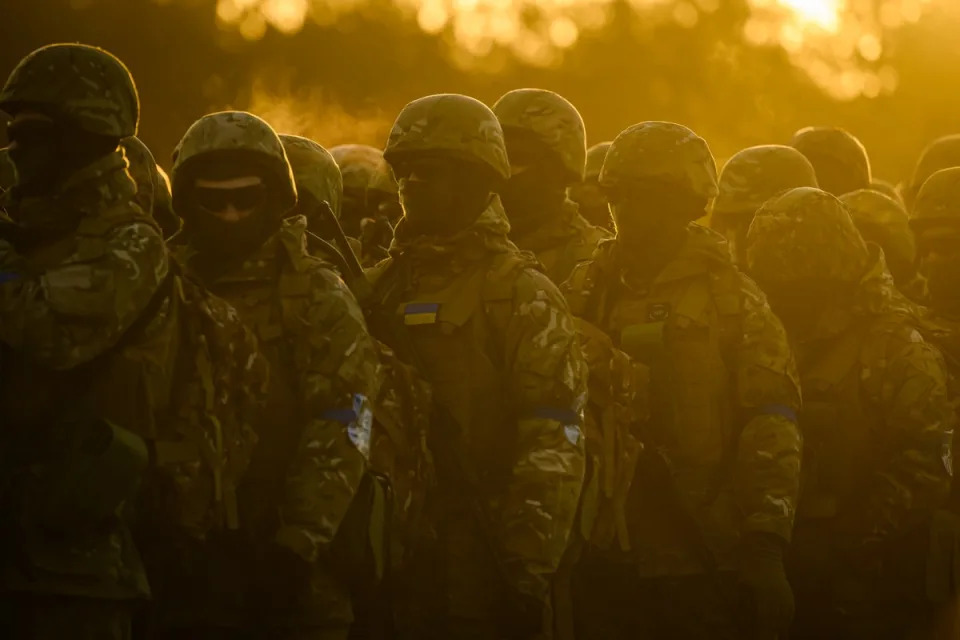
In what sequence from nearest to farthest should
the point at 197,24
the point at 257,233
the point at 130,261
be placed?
the point at 130,261 < the point at 257,233 < the point at 197,24

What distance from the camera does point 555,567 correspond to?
8648 millimetres

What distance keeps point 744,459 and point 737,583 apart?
0.60 meters

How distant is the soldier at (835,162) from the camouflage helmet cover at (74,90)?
7.94 meters

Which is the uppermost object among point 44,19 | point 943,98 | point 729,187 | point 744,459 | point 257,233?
point 943,98

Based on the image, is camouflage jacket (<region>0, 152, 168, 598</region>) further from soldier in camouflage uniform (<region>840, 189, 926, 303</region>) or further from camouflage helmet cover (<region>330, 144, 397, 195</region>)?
soldier in camouflage uniform (<region>840, 189, 926, 303</region>)

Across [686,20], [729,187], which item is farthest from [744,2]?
[729,187]

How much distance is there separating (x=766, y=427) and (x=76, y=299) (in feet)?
12.4

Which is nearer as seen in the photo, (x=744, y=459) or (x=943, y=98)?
(x=744, y=459)

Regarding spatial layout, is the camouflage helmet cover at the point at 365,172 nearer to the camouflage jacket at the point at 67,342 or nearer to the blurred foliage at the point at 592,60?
the camouflage jacket at the point at 67,342

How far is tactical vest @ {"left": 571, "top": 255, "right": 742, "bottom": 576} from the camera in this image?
10.1m

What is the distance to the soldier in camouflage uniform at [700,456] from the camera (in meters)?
9.91

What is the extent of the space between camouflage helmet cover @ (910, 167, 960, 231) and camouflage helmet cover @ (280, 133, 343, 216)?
4460 mm

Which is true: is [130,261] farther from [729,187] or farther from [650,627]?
[729,187]

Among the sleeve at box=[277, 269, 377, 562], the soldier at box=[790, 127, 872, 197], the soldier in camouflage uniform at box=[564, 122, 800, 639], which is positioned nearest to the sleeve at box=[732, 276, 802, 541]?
the soldier in camouflage uniform at box=[564, 122, 800, 639]
